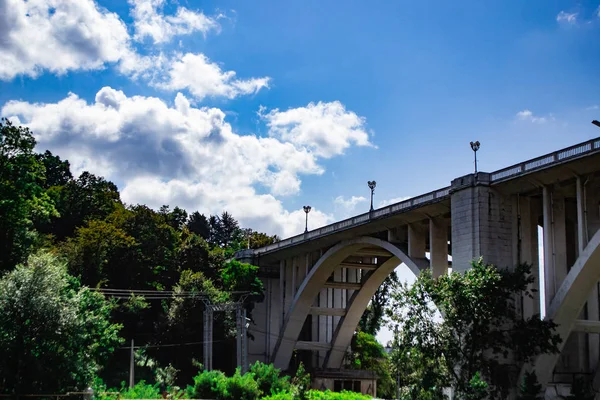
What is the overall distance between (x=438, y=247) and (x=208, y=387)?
13.2 m

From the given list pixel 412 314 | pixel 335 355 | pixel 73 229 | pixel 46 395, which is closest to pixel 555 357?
pixel 412 314

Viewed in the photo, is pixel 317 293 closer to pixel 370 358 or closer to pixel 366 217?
pixel 366 217

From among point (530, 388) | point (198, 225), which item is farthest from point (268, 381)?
point (198, 225)

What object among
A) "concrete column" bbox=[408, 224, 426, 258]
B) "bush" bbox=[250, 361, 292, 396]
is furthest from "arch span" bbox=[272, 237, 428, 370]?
"bush" bbox=[250, 361, 292, 396]

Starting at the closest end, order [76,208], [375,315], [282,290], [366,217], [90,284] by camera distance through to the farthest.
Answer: [366,217], [90,284], [282,290], [76,208], [375,315]

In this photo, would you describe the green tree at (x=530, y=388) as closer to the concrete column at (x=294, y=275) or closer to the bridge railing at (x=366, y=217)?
the bridge railing at (x=366, y=217)

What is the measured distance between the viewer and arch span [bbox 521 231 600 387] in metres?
25.1

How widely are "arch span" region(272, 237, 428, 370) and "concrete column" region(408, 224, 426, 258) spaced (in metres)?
6.50

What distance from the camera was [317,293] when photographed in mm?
50781

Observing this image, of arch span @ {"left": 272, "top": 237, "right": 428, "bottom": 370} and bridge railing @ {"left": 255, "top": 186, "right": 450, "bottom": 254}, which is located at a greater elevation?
bridge railing @ {"left": 255, "top": 186, "right": 450, "bottom": 254}

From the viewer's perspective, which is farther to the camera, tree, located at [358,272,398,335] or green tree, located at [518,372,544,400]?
tree, located at [358,272,398,335]

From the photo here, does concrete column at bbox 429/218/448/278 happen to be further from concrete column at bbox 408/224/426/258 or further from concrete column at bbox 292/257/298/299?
concrete column at bbox 292/257/298/299

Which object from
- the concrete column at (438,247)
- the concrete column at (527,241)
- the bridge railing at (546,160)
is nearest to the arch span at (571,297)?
the concrete column at (527,241)

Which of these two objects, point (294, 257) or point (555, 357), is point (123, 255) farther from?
point (555, 357)
